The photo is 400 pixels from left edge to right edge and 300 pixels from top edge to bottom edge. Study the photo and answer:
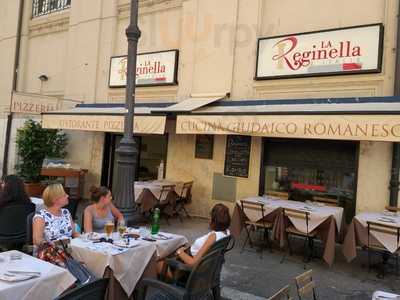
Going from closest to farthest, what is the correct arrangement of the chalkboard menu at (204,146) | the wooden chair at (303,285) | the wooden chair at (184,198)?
the wooden chair at (303,285) < the wooden chair at (184,198) < the chalkboard menu at (204,146)

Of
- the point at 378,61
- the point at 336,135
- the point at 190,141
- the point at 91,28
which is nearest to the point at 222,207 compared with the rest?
the point at 336,135

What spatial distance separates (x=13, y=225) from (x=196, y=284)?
8.37 ft

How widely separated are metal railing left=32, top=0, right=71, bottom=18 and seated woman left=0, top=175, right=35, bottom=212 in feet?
32.9

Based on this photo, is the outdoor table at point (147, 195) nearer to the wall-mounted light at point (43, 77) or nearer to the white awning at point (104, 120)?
the white awning at point (104, 120)

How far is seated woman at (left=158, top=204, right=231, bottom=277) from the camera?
12.3 feet

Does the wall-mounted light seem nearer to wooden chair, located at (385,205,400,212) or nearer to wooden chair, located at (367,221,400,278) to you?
wooden chair, located at (385,205,400,212)

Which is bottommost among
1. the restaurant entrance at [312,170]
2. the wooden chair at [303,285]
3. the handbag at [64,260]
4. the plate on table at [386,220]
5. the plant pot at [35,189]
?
the plant pot at [35,189]

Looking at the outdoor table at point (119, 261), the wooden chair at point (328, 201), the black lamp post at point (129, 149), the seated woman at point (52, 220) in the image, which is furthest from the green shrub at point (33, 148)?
the outdoor table at point (119, 261)

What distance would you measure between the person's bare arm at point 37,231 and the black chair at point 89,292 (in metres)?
1.74

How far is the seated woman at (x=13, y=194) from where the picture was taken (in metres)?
4.56

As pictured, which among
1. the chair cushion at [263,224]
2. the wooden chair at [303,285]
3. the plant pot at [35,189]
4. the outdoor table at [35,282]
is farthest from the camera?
the plant pot at [35,189]

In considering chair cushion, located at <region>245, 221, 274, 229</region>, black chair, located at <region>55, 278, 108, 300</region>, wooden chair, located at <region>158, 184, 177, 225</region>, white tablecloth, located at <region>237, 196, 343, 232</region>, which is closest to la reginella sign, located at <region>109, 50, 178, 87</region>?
wooden chair, located at <region>158, 184, 177, 225</region>

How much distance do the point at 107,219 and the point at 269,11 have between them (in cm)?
612

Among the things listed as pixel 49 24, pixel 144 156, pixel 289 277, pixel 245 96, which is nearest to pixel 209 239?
pixel 289 277
